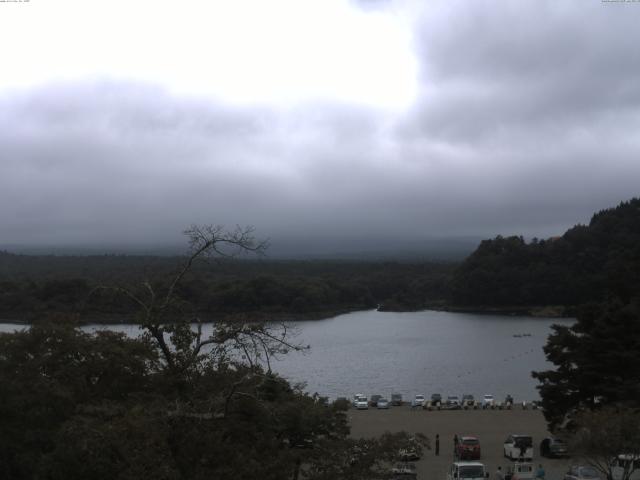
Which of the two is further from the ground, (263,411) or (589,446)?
(263,411)

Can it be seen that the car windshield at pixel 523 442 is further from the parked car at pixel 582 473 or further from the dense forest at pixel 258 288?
the dense forest at pixel 258 288

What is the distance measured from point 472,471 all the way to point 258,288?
5076 cm

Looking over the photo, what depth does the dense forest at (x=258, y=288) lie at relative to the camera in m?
53.2

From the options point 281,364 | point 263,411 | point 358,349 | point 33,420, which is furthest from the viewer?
point 358,349

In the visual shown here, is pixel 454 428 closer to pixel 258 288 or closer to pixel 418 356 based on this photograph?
pixel 418 356

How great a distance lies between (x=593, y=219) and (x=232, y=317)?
86292 mm

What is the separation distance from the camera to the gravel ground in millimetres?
15470

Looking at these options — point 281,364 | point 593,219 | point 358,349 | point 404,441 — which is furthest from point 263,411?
point 593,219

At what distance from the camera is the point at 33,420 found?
8430 mm

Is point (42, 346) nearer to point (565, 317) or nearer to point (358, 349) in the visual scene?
point (358, 349)

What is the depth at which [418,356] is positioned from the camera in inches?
1860

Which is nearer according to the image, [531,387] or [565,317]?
[531,387]

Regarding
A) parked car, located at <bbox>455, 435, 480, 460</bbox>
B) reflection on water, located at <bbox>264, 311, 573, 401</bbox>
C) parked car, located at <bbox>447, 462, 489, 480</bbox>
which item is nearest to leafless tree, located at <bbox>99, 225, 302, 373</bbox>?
parked car, located at <bbox>447, 462, 489, 480</bbox>

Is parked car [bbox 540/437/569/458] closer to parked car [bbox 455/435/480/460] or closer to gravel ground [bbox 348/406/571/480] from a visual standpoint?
gravel ground [bbox 348/406/571/480]
